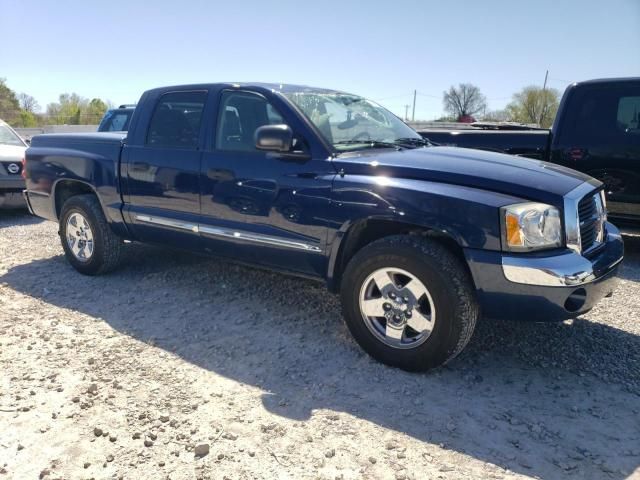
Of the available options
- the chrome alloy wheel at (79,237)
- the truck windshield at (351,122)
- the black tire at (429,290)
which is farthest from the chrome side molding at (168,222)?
the black tire at (429,290)

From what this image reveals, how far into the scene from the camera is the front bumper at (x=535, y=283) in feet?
9.49

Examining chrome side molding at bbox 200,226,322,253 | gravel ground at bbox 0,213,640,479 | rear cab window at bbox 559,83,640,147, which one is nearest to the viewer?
gravel ground at bbox 0,213,640,479

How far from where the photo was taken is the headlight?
2.91 m

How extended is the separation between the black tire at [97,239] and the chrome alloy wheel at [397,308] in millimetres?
2889

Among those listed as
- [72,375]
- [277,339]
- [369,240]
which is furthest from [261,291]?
[72,375]

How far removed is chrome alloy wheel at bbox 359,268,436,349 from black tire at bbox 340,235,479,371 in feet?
0.10

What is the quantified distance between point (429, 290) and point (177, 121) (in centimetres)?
269

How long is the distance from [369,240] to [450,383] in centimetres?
105

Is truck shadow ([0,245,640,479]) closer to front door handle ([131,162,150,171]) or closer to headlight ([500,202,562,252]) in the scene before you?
headlight ([500,202,562,252])

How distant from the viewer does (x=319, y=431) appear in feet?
8.96

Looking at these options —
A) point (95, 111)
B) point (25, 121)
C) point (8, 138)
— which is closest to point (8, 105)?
point (25, 121)

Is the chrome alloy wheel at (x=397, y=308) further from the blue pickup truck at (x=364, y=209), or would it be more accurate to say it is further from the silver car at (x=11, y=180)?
the silver car at (x=11, y=180)

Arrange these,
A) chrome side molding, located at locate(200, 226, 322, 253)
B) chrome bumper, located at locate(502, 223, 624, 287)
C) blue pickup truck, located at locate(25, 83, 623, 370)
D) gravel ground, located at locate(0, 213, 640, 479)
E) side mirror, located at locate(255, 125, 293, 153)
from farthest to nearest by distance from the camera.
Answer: chrome side molding, located at locate(200, 226, 322, 253) < side mirror, located at locate(255, 125, 293, 153) < blue pickup truck, located at locate(25, 83, 623, 370) < chrome bumper, located at locate(502, 223, 624, 287) < gravel ground, located at locate(0, 213, 640, 479)

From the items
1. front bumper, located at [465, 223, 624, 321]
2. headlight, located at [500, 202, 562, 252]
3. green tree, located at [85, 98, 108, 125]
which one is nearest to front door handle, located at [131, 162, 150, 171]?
front bumper, located at [465, 223, 624, 321]
